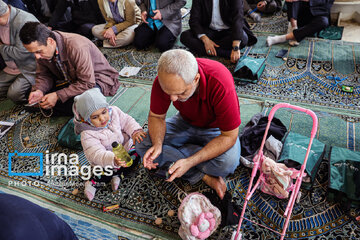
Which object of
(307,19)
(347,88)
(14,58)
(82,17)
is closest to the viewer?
(347,88)

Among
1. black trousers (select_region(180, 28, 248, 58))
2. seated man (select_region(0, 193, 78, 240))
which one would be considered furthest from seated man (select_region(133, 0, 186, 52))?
seated man (select_region(0, 193, 78, 240))

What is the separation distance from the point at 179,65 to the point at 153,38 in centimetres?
262

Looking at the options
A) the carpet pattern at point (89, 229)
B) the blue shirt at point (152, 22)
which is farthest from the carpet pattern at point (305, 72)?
the carpet pattern at point (89, 229)

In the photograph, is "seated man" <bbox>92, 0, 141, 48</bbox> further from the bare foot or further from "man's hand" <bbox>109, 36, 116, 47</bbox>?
the bare foot

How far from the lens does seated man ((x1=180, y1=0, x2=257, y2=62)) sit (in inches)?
118

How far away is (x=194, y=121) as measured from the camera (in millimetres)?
1830

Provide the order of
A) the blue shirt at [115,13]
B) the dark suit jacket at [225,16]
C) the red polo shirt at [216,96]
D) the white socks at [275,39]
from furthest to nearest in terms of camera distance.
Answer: the blue shirt at [115,13] < the white socks at [275,39] < the dark suit jacket at [225,16] < the red polo shirt at [216,96]

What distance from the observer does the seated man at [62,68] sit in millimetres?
2035

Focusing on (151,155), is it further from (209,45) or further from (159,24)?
(159,24)

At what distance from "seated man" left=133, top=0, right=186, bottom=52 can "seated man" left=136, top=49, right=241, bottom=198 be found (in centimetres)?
190

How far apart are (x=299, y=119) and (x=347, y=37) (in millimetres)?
1831

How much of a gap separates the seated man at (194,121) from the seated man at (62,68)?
0.98 m

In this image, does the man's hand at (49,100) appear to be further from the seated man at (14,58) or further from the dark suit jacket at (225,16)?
the dark suit jacket at (225,16)

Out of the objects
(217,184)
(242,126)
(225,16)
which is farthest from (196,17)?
(217,184)
